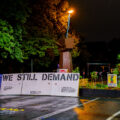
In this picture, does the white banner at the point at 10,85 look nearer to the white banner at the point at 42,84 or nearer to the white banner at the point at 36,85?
the white banner at the point at 42,84

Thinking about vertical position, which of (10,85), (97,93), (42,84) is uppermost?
(42,84)

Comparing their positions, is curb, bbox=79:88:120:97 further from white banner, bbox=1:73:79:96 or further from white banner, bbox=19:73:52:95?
white banner, bbox=19:73:52:95

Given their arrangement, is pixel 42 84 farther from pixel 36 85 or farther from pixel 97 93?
A: pixel 97 93

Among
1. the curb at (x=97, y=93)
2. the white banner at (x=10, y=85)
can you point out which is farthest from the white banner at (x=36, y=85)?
the curb at (x=97, y=93)

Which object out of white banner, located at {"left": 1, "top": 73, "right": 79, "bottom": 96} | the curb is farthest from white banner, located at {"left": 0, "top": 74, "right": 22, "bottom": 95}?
the curb

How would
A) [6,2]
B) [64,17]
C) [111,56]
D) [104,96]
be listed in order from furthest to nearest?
[111,56], [64,17], [6,2], [104,96]

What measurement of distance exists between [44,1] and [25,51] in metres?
5.60

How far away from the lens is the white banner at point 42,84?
14961 millimetres

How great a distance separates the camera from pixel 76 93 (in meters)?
14.7

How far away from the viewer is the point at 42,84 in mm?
15617

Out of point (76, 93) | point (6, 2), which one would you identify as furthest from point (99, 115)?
point (6, 2)

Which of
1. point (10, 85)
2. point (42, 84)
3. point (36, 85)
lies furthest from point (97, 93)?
point (10, 85)

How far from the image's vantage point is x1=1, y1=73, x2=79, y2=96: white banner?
14961 mm

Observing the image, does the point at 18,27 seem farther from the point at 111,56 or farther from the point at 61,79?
the point at 111,56
